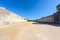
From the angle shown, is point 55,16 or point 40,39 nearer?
point 40,39

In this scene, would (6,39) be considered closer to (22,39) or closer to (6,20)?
(22,39)

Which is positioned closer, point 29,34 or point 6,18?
point 29,34

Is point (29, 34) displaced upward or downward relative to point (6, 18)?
downward

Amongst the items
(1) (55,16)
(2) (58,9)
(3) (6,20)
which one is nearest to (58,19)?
(1) (55,16)

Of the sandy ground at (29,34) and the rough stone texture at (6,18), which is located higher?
the rough stone texture at (6,18)

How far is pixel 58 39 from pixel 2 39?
369cm

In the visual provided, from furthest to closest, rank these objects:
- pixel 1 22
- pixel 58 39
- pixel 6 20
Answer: pixel 6 20 < pixel 1 22 < pixel 58 39

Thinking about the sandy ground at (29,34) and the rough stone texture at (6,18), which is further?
the rough stone texture at (6,18)

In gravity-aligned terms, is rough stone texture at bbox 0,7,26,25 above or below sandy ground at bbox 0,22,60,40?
above

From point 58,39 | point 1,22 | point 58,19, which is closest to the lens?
point 58,39

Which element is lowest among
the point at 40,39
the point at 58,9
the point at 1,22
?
the point at 40,39

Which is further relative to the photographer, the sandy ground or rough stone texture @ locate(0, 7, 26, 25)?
rough stone texture @ locate(0, 7, 26, 25)

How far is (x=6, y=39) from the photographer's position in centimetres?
708

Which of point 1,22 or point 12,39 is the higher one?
point 1,22
